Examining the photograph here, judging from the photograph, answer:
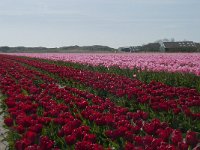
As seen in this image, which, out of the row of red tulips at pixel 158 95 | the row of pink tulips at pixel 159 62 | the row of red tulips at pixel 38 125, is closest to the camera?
the row of red tulips at pixel 38 125

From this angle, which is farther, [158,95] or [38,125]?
[158,95]

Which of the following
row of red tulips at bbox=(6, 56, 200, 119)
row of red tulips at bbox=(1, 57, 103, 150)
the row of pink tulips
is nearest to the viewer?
row of red tulips at bbox=(1, 57, 103, 150)

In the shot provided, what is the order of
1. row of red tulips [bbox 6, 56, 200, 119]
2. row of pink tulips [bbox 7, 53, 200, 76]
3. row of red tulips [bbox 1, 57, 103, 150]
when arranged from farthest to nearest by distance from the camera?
1. row of pink tulips [bbox 7, 53, 200, 76]
2. row of red tulips [bbox 6, 56, 200, 119]
3. row of red tulips [bbox 1, 57, 103, 150]

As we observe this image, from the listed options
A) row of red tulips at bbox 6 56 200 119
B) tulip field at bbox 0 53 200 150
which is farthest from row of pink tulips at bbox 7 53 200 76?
tulip field at bbox 0 53 200 150

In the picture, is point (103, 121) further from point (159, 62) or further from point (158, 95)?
point (159, 62)

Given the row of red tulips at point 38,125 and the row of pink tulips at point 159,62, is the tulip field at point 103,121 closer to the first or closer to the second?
the row of red tulips at point 38,125

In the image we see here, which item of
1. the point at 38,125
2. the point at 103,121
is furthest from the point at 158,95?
the point at 38,125

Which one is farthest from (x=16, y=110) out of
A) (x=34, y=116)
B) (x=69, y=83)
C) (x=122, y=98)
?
(x=69, y=83)

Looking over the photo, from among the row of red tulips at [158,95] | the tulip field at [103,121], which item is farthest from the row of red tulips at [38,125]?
the row of red tulips at [158,95]

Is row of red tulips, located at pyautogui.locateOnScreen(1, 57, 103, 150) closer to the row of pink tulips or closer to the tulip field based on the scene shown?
the tulip field

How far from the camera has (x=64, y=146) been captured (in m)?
5.35

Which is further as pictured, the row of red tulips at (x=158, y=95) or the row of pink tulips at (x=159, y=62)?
the row of pink tulips at (x=159, y=62)

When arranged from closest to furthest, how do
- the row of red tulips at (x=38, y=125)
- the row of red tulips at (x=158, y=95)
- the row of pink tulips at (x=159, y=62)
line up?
the row of red tulips at (x=38, y=125) → the row of red tulips at (x=158, y=95) → the row of pink tulips at (x=159, y=62)

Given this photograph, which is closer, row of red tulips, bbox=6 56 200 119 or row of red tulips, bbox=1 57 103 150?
row of red tulips, bbox=1 57 103 150
